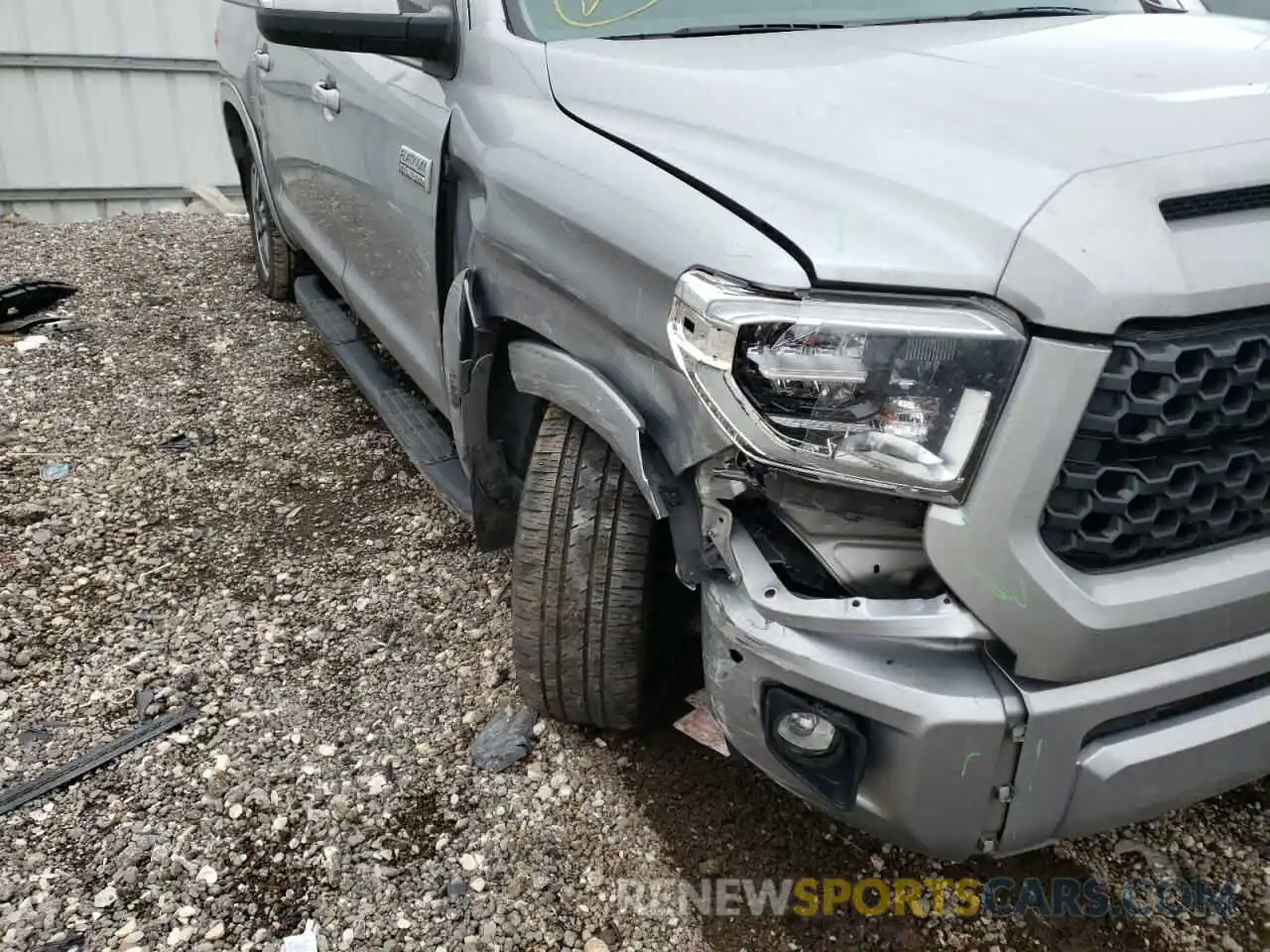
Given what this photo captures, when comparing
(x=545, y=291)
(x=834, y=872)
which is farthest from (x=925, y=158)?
(x=834, y=872)

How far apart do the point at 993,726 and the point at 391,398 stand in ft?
7.89

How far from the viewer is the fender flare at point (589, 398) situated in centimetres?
167

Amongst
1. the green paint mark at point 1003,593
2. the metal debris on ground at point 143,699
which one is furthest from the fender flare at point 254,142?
the green paint mark at point 1003,593

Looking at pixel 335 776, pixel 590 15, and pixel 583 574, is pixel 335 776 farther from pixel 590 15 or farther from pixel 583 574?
pixel 590 15

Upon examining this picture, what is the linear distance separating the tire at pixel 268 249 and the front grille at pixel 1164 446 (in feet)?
14.3

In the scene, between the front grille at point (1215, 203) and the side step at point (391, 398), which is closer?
the front grille at point (1215, 203)

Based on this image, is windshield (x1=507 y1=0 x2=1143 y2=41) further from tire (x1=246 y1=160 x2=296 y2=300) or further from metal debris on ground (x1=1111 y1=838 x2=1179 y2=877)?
tire (x1=246 y1=160 x2=296 y2=300)

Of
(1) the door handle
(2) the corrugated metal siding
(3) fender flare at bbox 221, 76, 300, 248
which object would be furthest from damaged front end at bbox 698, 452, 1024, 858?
(2) the corrugated metal siding

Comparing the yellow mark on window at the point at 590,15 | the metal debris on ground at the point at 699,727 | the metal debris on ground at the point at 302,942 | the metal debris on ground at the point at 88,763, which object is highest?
the yellow mark on window at the point at 590,15

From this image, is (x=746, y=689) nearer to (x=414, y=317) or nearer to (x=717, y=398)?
(x=717, y=398)

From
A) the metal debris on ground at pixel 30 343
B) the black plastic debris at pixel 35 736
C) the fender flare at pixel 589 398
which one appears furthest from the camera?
the metal debris on ground at pixel 30 343

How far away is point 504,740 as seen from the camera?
7.71 feet

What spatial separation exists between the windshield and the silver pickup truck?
0.29 metres

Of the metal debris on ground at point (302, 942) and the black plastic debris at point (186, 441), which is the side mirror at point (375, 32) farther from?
the black plastic debris at point (186, 441)
